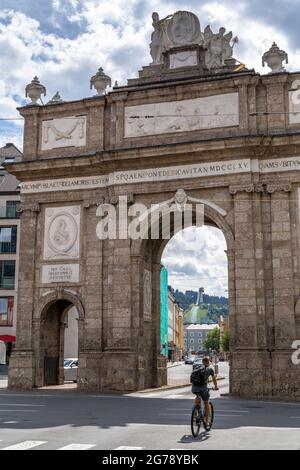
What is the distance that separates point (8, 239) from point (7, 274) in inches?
119

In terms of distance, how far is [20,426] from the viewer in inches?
533

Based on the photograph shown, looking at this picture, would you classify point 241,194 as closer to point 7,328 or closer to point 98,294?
point 98,294

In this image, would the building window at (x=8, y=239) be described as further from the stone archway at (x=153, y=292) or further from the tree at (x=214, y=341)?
the tree at (x=214, y=341)

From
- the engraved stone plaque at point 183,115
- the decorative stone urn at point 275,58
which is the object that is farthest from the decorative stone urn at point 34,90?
the decorative stone urn at point 275,58

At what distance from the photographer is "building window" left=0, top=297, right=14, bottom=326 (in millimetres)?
50938

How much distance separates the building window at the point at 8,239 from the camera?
52.2 m

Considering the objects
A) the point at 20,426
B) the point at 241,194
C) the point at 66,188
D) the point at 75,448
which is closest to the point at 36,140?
the point at 66,188

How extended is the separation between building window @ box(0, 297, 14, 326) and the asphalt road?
95.3 ft

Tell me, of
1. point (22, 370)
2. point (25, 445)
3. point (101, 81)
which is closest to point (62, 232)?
point (22, 370)

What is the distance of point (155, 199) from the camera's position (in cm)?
2808

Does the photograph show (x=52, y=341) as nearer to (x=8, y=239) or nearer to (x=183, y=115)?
(x=183, y=115)

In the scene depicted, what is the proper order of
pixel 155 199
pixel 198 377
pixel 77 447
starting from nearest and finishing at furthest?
pixel 77 447 → pixel 198 377 → pixel 155 199

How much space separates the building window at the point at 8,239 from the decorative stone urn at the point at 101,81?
975 inches
